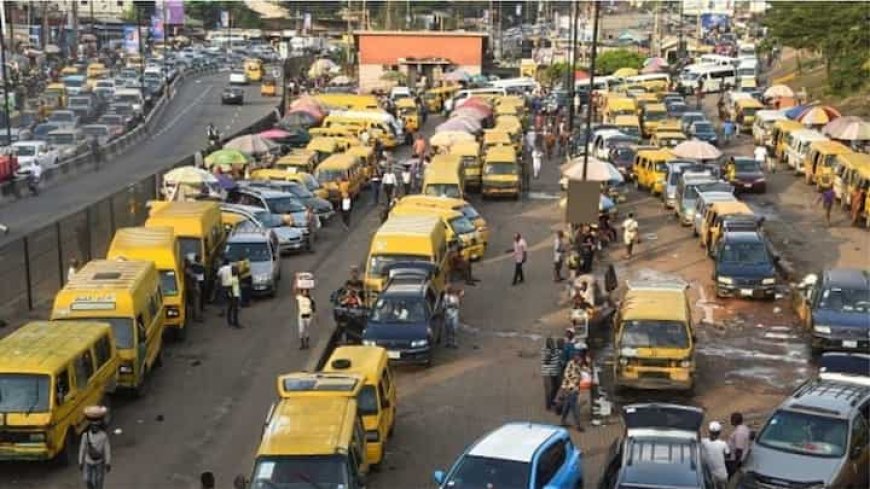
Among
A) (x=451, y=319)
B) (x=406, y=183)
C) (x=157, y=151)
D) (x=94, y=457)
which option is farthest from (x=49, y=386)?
(x=157, y=151)

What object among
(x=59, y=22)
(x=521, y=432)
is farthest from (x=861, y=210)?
(x=59, y=22)

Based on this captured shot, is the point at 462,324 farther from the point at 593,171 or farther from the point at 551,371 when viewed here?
the point at 593,171

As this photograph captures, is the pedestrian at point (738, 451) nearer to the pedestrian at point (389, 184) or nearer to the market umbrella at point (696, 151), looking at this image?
the pedestrian at point (389, 184)

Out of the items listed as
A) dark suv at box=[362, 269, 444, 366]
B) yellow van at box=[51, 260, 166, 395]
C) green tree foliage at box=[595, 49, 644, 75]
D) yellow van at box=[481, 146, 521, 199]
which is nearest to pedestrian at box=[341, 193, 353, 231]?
yellow van at box=[481, 146, 521, 199]

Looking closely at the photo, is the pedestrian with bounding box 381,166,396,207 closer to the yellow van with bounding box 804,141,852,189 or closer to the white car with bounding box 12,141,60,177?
the white car with bounding box 12,141,60,177

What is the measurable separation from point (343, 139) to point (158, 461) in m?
35.2

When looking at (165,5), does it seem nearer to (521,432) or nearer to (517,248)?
(517,248)

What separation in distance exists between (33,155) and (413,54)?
4568 centimetres

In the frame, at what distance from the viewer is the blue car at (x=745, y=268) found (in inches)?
1177

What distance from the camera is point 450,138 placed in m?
50.6

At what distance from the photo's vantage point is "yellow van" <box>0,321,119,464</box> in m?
17.8

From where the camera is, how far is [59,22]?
160125 millimetres

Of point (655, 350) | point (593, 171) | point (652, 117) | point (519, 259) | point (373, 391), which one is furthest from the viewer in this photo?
point (652, 117)

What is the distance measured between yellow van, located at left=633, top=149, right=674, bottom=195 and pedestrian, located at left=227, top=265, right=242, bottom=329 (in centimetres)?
2192
